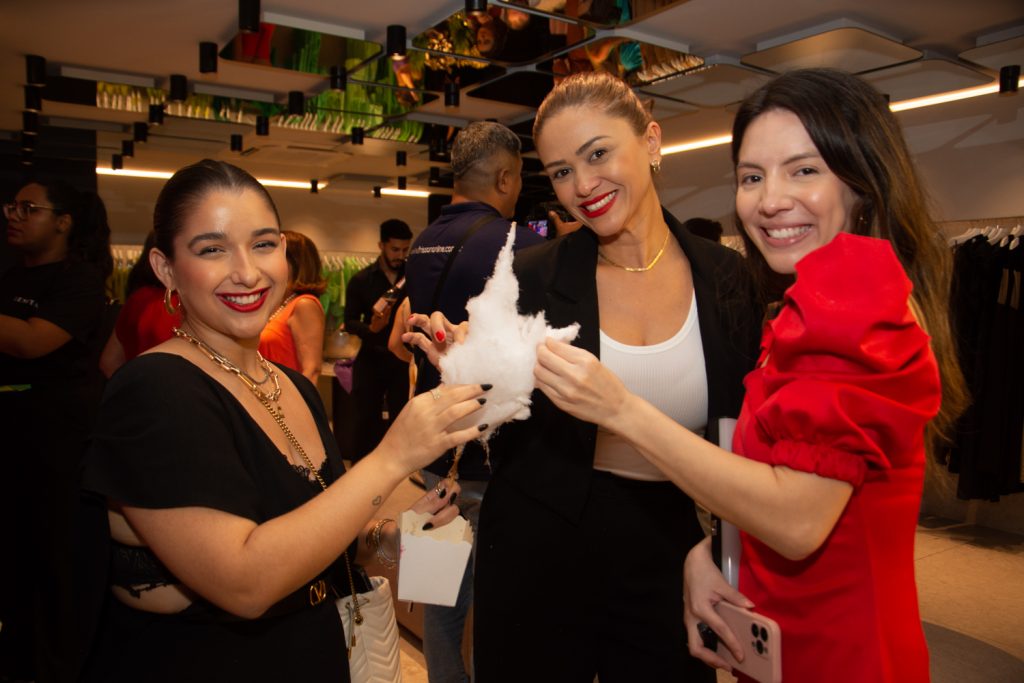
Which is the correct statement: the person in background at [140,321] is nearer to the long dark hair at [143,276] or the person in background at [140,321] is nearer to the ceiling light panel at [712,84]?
the long dark hair at [143,276]

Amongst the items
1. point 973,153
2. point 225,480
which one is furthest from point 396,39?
point 973,153

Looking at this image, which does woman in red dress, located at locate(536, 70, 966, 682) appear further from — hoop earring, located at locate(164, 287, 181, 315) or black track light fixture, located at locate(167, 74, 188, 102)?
black track light fixture, located at locate(167, 74, 188, 102)

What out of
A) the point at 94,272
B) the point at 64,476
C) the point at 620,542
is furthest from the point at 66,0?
the point at 620,542

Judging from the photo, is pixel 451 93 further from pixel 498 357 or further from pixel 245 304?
pixel 498 357

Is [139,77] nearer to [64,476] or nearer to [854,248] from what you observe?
[64,476]

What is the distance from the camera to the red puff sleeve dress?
104 cm

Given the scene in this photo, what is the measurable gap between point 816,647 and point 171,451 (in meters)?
1.11

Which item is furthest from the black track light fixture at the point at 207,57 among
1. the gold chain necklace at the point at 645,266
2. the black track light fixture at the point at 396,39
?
the gold chain necklace at the point at 645,266

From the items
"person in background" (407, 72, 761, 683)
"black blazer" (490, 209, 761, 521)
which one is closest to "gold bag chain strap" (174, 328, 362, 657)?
"person in background" (407, 72, 761, 683)

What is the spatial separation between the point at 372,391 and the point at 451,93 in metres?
2.53

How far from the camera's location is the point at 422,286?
2.89 m

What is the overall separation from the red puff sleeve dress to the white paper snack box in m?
0.55

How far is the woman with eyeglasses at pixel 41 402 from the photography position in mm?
3064

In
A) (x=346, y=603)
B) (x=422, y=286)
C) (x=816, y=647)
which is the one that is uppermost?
(x=422, y=286)
